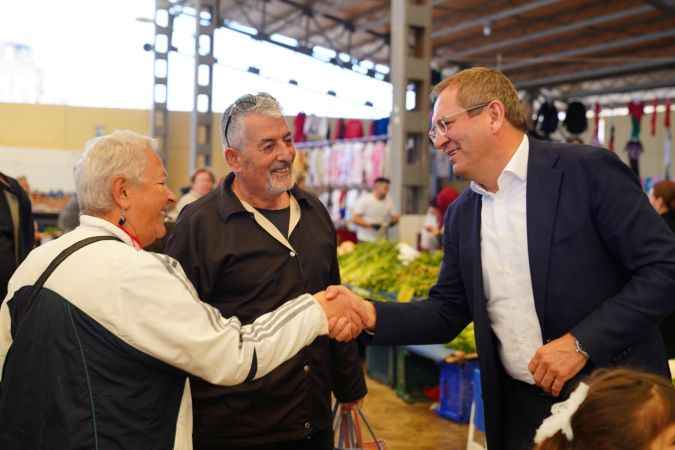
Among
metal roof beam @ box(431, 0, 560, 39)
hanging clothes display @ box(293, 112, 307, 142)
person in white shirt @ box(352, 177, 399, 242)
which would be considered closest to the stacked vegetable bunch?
person in white shirt @ box(352, 177, 399, 242)

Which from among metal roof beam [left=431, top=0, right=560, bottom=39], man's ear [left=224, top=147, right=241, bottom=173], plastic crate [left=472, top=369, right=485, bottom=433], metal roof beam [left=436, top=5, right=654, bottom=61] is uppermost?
metal roof beam [left=431, top=0, right=560, bottom=39]

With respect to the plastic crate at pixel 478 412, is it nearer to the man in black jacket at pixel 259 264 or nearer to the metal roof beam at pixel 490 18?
the man in black jacket at pixel 259 264

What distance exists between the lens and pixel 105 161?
190 cm

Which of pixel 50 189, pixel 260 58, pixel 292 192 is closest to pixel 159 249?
pixel 292 192

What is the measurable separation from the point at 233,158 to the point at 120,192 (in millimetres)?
683

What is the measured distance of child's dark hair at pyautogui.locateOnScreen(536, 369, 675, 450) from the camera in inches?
52.9

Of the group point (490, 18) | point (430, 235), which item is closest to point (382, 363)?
point (430, 235)

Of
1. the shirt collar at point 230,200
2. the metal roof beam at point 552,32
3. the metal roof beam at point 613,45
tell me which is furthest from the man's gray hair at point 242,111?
the metal roof beam at point 552,32

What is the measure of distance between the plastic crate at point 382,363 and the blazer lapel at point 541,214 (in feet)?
13.8

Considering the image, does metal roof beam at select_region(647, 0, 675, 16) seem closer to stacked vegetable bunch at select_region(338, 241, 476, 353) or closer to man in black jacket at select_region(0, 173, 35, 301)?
stacked vegetable bunch at select_region(338, 241, 476, 353)

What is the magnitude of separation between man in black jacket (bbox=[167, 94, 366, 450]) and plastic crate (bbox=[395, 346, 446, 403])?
3327 mm

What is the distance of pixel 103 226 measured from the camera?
6.02 ft

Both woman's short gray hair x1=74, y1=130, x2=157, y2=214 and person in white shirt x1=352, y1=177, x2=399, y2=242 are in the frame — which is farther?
person in white shirt x1=352, y1=177, x2=399, y2=242

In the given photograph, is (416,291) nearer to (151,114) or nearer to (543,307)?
(543,307)
